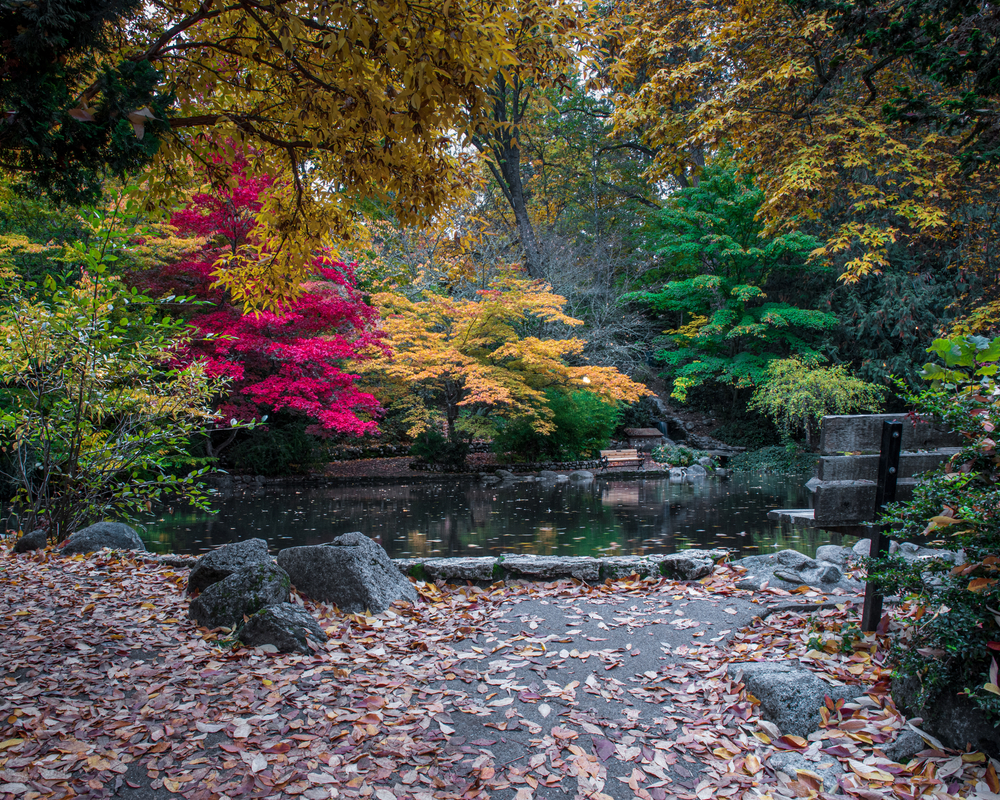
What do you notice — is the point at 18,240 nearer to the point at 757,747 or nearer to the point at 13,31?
the point at 13,31

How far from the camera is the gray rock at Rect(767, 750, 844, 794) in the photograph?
7.09ft

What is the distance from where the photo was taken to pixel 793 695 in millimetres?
2523

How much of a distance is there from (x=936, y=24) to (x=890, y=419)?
3.97 m

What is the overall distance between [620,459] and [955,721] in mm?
14755

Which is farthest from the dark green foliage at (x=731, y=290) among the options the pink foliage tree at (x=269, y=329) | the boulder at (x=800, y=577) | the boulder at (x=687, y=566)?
the boulder at (x=687, y=566)

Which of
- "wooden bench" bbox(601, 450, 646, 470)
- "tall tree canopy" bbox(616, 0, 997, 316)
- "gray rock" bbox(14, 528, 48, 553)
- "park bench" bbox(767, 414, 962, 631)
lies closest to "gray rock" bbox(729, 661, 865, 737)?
"park bench" bbox(767, 414, 962, 631)

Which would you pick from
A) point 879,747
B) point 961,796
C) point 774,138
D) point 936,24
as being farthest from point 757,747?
point 774,138

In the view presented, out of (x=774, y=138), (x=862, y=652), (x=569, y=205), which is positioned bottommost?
(x=862, y=652)

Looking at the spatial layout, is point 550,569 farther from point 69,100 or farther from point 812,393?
point 812,393

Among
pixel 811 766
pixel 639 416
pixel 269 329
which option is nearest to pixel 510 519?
pixel 269 329

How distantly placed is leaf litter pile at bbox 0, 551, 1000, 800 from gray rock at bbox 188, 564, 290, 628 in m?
0.11

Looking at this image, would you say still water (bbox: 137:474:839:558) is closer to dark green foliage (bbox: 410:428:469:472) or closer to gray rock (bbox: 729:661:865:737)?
dark green foliage (bbox: 410:428:469:472)

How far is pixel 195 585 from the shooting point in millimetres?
4043

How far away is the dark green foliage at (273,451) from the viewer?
13.7m
